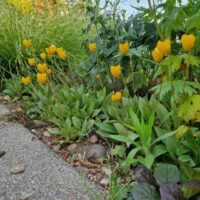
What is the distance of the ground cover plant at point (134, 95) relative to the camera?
154 centimetres

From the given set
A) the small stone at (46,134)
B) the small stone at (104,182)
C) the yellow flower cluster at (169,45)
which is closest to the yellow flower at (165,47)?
the yellow flower cluster at (169,45)

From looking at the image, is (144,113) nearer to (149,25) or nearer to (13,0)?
(149,25)

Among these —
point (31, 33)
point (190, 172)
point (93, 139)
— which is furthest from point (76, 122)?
point (31, 33)

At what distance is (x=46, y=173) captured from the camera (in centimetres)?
182

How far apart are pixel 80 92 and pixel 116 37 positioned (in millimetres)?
444

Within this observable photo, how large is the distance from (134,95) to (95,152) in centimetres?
43

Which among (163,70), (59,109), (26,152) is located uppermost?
(163,70)

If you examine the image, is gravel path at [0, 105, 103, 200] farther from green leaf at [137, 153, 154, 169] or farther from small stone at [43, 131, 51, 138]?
green leaf at [137, 153, 154, 169]

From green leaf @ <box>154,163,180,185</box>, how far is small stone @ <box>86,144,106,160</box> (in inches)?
18.8

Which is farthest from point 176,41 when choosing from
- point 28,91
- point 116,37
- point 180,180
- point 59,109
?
point 28,91

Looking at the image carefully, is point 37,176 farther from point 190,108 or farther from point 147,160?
point 190,108

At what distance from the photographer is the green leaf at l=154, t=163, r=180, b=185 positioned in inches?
58.3

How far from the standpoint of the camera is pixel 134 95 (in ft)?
7.17

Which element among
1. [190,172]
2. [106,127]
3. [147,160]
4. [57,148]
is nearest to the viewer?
[190,172]
